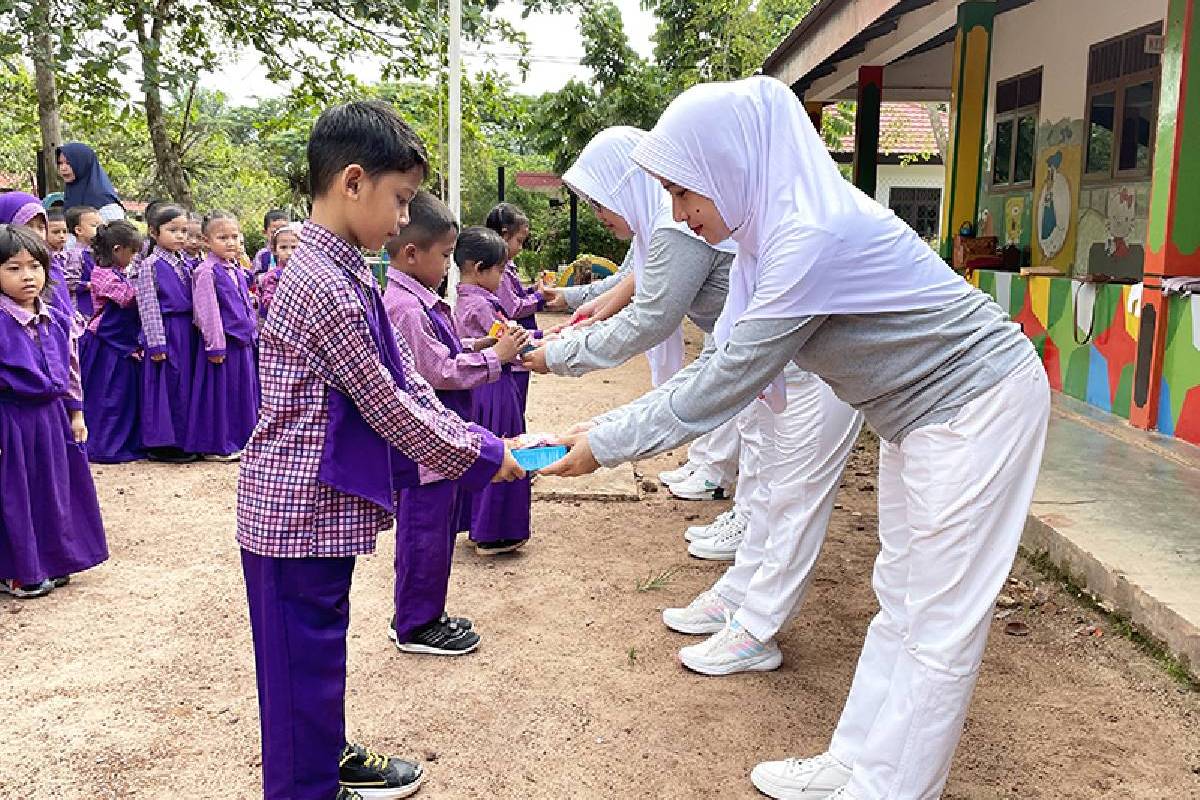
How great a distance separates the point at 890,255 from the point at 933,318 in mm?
165

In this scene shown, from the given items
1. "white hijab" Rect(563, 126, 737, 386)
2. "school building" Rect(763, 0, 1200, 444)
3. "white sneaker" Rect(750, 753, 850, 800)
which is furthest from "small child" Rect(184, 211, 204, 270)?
"white sneaker" Rect(750, 753, 850, 800)

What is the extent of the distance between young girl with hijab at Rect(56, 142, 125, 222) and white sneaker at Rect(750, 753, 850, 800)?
7.24 metres

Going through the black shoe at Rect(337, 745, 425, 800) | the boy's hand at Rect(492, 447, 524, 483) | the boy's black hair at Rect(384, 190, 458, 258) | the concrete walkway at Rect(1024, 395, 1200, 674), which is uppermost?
the boy's black hair at Rect(384, 190, 458, 258)

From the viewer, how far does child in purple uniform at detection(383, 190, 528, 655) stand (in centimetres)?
336

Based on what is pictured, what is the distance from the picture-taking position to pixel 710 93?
2299mm

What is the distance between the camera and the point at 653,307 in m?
3.47

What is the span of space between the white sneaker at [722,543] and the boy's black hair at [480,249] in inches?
61.4

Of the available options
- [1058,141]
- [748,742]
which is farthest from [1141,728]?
[1058,141]

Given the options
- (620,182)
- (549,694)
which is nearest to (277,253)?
(620,182)

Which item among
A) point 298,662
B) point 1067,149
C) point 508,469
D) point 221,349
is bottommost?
point 298,662

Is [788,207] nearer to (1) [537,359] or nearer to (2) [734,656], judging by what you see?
(1) [537,359]

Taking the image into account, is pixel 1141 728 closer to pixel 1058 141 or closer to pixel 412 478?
pixel 412 478

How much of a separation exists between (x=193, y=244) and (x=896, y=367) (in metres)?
5.72

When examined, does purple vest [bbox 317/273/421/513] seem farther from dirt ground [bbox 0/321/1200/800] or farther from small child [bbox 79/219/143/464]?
small child [bbox 79/219/143/464]
